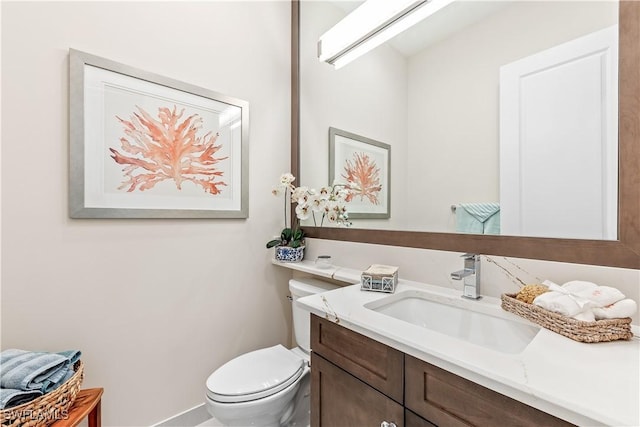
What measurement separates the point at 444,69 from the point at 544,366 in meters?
1.12

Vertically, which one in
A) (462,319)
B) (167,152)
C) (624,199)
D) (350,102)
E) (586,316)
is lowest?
(462,319)

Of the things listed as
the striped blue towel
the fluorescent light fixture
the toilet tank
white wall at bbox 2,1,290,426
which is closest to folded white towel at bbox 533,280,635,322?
the toilet tank

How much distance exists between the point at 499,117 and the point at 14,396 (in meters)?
1.81

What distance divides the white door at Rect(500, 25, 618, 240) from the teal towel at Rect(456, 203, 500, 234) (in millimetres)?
27

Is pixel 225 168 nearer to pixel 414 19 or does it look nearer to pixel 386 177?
pixel 386 177

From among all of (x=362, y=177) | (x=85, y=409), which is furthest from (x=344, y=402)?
(x=362, y=177)

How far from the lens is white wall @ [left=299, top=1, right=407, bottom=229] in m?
1.37

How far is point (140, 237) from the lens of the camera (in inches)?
53.6

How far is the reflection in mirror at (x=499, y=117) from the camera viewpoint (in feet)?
2.84

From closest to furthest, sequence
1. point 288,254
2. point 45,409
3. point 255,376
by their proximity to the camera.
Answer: point 45,409
point 255,376
point 288,254

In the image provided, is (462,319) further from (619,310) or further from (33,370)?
(33,370)

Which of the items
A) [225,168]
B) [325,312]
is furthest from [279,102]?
[325,312]

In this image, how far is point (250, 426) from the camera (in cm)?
119

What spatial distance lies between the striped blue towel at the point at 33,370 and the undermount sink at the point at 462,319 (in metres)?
1.07
